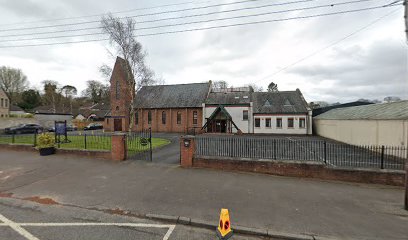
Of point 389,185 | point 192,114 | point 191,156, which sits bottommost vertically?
point 389,185

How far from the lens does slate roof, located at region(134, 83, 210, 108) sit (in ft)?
105

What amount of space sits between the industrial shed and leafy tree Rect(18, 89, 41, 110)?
76897 mm

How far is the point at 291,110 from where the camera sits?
1110 inches

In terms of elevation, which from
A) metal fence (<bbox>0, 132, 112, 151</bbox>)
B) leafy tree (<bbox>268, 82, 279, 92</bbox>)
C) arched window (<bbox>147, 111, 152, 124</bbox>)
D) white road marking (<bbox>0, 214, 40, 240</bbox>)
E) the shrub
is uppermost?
leafy tree (<bbox>268, 82, 279, 92</bbox>)

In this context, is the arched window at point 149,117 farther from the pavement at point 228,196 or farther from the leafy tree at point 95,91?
the leafy tree at point 95,91

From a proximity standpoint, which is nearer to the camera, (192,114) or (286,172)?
(286,172)

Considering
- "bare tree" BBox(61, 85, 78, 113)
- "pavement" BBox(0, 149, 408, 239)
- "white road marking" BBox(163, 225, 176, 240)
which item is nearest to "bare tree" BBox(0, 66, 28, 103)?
"bare tree" BBox(61, 85, 78, 113)

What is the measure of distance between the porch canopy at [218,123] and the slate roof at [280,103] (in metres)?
4.69

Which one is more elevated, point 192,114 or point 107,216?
point 192,114

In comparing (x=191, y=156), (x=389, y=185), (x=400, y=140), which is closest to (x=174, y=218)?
(x=191, y=156)

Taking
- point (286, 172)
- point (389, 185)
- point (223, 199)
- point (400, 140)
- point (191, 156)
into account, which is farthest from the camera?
point (400, 140)

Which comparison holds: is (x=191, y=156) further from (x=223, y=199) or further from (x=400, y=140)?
(x=400, y=140)

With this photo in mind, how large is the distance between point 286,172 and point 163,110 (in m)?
27.2

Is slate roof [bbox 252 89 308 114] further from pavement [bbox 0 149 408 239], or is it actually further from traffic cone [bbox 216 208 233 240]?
traffic cone [bbox 216 208 233 240]
